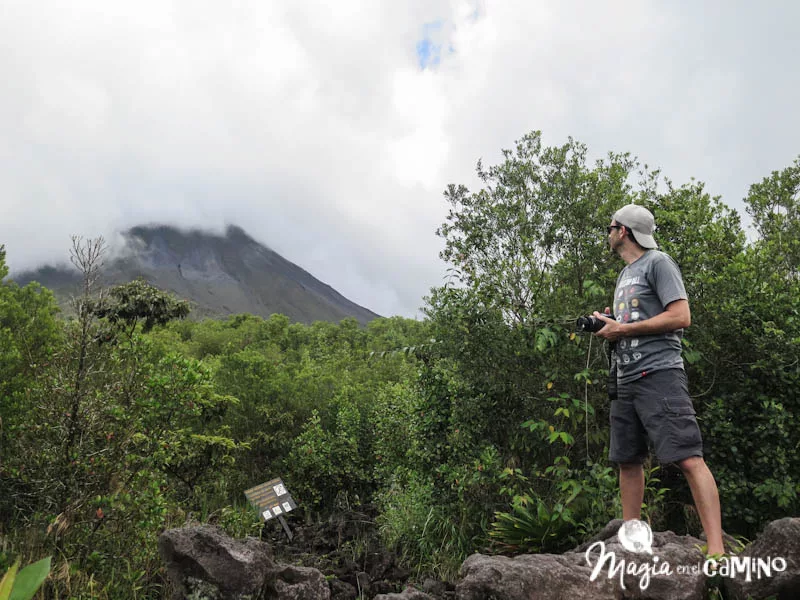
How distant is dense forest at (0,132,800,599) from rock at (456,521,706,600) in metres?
0.98

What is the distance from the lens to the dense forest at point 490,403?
368cm

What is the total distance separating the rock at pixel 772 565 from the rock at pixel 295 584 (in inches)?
77.9

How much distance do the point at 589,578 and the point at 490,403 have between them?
2.09 metres

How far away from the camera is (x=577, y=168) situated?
5742mm

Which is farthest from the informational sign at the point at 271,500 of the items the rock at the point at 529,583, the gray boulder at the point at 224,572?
the rock at the point at 529,583

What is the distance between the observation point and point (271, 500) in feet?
20.1

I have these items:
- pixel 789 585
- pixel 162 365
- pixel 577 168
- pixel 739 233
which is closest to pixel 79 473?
pixel 162 365

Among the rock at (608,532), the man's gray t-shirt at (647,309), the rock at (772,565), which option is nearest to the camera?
the rock at (772,565)

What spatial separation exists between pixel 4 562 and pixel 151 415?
1.29 metres

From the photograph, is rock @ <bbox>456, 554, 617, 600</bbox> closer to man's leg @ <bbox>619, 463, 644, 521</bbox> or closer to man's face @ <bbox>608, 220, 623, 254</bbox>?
man's leg @ <bbox>619, 463, 644, 521</bbox>

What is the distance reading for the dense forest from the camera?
3682 millimetres

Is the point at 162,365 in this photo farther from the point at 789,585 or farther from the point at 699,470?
the point at 789,585

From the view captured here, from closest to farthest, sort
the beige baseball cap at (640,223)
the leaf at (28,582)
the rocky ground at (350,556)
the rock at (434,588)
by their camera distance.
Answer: the leaf at (28,582), the beige baseball cap at (640,223), the rock at (434,588), the rocky ground at (350,556)

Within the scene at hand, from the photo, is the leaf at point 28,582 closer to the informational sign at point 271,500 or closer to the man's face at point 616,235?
the man's face at point 616,235
